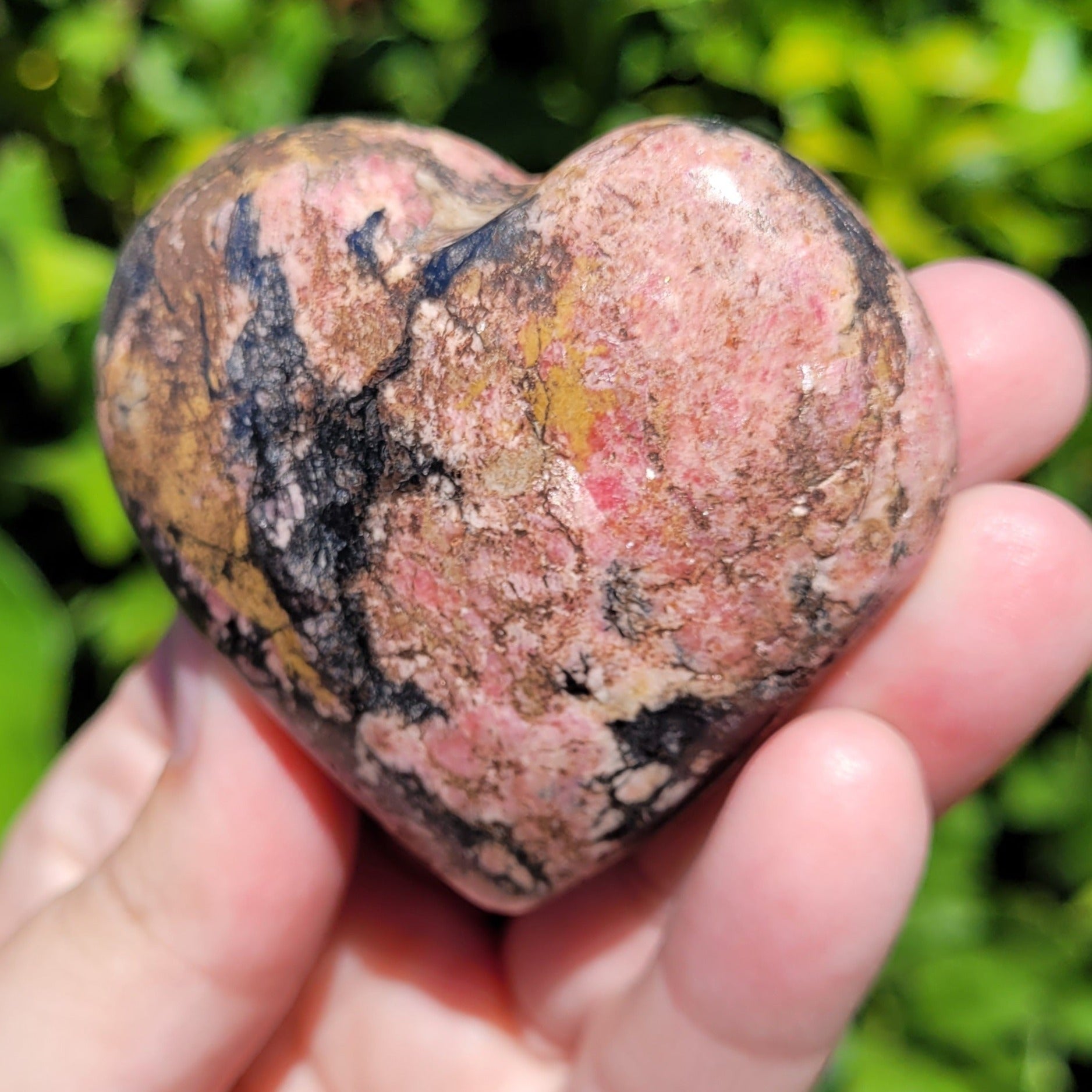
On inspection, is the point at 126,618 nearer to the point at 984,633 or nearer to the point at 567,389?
the point at 567,389

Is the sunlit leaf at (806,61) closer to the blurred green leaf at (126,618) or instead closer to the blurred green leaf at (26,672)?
the blurred green leaf at (126,618)

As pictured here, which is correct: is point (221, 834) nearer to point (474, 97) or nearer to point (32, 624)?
point (32, 624)

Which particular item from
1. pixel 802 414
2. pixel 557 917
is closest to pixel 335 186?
pixel 802 414

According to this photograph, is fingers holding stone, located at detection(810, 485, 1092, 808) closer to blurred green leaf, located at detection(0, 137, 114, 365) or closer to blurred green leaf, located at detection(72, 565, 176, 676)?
blurred green leaf, located at detection(72, 565, 176, 676)

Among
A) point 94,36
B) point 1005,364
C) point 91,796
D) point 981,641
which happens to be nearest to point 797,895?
point 981,641

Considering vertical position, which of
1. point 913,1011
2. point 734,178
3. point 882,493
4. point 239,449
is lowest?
point 913,1011

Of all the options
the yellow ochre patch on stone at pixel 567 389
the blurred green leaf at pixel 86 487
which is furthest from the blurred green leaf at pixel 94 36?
the yellow ochre patch on stone at pixel 567 389
